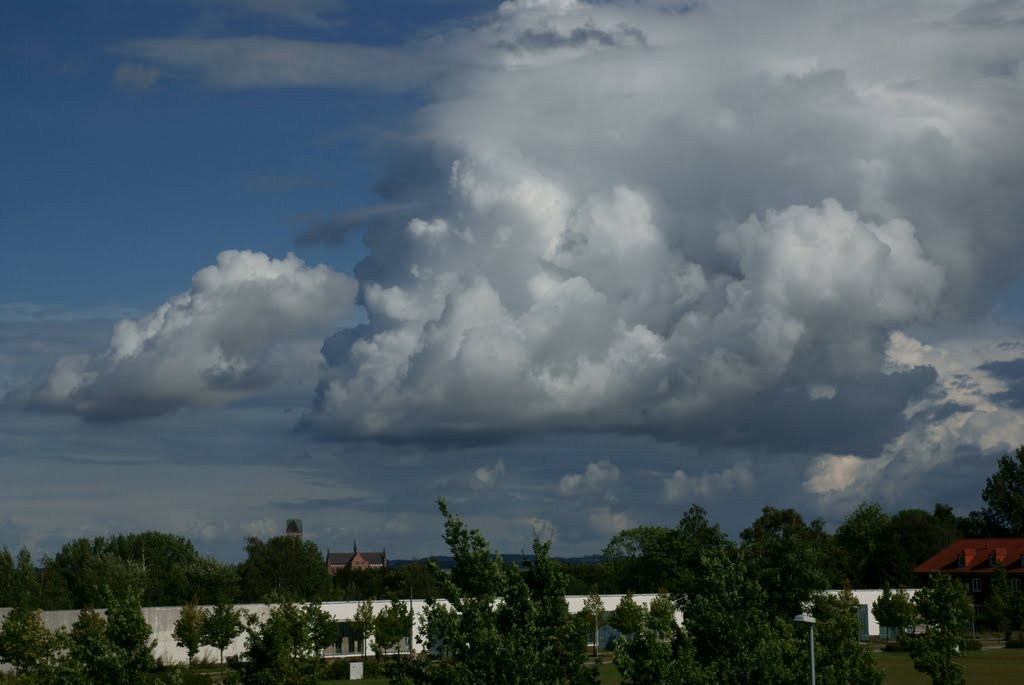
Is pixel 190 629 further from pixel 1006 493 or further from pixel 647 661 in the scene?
pixel 1006 493

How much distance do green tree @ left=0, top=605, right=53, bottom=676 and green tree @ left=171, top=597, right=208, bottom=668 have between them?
1900cm

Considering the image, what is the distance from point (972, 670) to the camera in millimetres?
83062

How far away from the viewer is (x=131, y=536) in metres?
170

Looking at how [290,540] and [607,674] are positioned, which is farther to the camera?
[290,540]

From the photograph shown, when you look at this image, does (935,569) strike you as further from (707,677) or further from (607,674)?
(707,677)

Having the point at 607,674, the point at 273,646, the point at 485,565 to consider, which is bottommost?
the point at 607,674

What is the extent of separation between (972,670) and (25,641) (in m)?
62.6

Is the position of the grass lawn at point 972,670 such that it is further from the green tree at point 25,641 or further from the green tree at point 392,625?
the green tree at point 25,641

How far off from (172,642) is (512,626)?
74478 mm

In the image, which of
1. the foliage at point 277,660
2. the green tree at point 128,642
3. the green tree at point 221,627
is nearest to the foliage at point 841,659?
the foliage at point 277,660

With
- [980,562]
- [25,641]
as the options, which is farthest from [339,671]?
[980,562]

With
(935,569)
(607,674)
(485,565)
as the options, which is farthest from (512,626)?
(935,569)

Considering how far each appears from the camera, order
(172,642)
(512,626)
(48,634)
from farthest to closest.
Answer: (172,642), (48,634), (512,626)

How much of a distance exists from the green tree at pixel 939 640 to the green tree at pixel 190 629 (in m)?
55.5
